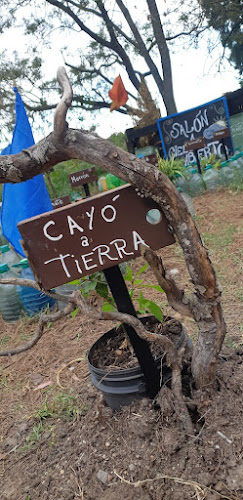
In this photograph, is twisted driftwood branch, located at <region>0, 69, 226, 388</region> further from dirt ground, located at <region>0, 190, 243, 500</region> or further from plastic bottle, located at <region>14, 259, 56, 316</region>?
plastic bottle, located at <region>14, 259, 56, 316</region>

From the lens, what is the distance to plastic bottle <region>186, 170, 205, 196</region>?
572 cm

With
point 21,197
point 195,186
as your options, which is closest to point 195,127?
point 195,186

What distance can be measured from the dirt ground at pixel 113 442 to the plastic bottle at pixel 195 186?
11.7 ft

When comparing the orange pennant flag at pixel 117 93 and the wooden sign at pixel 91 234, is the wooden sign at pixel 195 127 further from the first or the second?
the wooden sign at pixel 91 234

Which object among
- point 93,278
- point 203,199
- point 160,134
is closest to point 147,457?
point 93,278

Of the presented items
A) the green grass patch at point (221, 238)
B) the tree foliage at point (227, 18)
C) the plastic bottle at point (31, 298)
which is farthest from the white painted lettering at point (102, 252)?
the tree foliage at point (227, 18)

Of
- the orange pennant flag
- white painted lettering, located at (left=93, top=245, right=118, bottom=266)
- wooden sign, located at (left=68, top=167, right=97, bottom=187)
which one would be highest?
the orange pennant flag

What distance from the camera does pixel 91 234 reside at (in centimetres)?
119

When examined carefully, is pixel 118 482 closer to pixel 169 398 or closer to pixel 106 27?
pixel 169 398

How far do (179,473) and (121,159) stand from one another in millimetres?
1009

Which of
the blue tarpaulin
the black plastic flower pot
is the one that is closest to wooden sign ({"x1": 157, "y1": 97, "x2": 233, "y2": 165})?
the blue tarpaulin

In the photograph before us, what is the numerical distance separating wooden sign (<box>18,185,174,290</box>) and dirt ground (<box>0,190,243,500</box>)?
58 cm

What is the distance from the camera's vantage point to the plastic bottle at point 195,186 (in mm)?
5725

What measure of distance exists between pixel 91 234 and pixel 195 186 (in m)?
4.85
